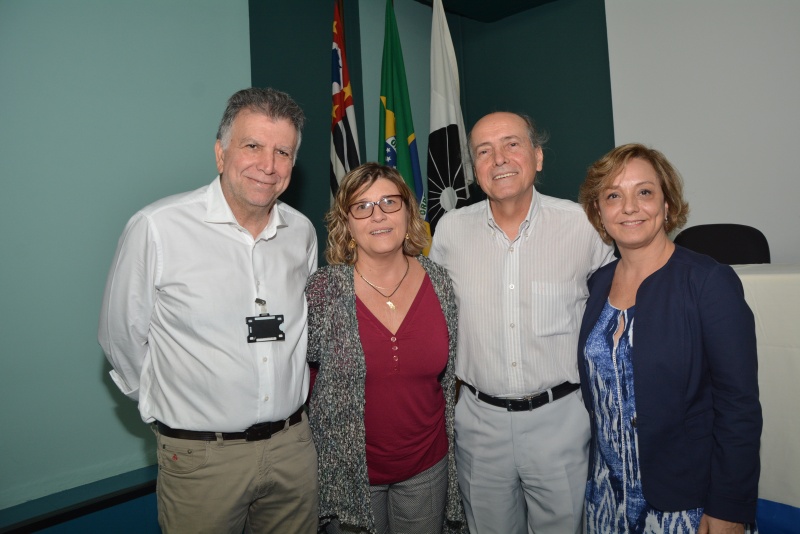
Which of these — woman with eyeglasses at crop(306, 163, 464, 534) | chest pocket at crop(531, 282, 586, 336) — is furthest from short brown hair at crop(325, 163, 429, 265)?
chest pocket at crop(531, 282, 586, 336)

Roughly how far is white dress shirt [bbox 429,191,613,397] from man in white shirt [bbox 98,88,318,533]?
0.66 metres

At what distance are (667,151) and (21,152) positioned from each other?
3.93 meters

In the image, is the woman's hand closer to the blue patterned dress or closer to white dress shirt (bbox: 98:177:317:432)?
the blue patterned dress

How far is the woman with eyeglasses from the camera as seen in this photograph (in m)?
1.82

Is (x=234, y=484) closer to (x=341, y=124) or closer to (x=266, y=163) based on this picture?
(x=266, y=163)

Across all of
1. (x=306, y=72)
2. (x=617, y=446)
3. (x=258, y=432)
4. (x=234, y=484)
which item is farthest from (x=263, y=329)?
(x=306, y=72)

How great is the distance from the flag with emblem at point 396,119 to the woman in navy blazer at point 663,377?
2014 millimetres

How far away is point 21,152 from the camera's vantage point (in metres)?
2.31

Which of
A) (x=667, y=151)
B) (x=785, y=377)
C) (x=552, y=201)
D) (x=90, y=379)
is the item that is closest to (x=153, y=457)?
(x=90, y=379)

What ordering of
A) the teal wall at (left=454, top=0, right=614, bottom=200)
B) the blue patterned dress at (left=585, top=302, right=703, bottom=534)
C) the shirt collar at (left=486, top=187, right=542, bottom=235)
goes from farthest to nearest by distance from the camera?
the teal wall at (left=454, top=0, right=614, bottom=200), the shirt collar at (left=486, top=187, right=542, bottom=235), the blue patterned dress at (left=585, top=302, right=703, bottom=534)

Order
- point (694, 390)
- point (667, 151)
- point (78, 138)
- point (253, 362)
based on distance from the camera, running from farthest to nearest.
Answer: point (667, 151) < point (78, 138) < point (253, 362) < point (694, 390)

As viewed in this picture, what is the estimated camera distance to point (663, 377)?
1521mm

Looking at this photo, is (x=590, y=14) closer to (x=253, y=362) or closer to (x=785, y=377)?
(x=785, y=377)

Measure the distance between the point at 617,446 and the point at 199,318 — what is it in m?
1.41
